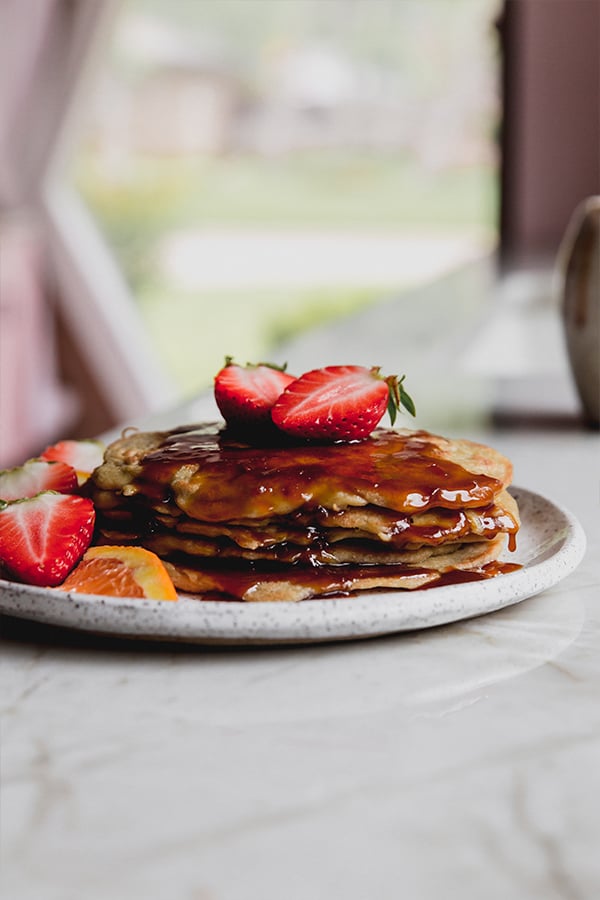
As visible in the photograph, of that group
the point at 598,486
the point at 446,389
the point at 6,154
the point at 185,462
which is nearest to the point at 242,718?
the point at 185,462

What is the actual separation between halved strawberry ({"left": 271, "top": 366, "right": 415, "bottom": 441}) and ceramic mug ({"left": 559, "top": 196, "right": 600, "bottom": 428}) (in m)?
0.56

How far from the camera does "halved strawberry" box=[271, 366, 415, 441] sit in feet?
2.44

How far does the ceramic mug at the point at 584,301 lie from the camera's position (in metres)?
1.24

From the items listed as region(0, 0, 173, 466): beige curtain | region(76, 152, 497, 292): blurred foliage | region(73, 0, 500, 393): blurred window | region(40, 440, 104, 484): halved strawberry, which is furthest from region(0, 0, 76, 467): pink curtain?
region(40, 440, 104, 484): halved strawberry

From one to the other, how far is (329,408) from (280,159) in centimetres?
652

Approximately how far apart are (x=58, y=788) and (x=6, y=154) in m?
4.34

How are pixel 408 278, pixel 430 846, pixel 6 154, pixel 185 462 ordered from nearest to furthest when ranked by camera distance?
pixel 430 846
pixel 185 462
pixel 6 154
pixel 408 278

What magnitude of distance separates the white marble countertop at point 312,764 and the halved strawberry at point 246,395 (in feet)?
0.72

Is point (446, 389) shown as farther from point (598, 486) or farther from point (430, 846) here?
point (430, 846)

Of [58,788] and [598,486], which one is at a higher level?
[58,788]

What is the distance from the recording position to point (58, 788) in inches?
19.2

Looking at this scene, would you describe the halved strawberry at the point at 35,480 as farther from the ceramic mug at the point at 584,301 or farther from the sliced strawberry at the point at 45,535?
the ceramic mug at the point at 584,301

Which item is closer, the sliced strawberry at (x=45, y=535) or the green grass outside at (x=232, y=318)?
the sliced strawberry at (x=45, y=535)

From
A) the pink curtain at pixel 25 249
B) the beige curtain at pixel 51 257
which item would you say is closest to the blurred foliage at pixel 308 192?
the beige curtain at pixel 51 257
